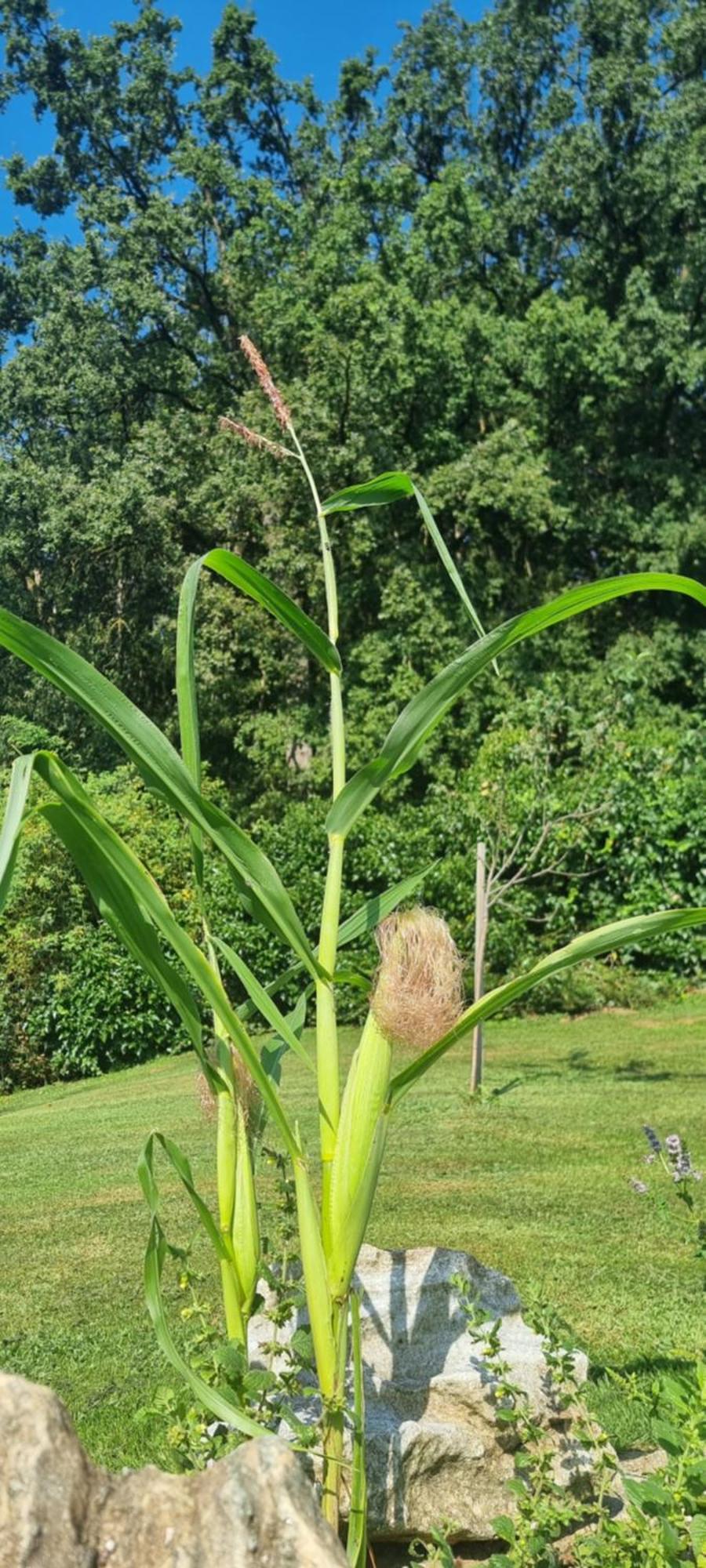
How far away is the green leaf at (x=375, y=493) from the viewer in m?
2.02

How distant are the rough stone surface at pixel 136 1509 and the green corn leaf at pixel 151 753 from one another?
28.4 inches

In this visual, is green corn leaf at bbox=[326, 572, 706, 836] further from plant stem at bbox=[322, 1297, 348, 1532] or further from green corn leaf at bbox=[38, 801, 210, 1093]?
plant stem at bbox=[322, 1297, 348, 1532]

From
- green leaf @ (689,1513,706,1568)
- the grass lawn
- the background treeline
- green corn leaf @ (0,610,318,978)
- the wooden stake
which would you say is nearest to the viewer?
green corn leaf @ (0,610,318,978)

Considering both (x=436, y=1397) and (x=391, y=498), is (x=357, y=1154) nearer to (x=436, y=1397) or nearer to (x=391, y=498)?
(x=436, y=1397)

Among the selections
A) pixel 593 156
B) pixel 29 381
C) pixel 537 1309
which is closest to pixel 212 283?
pixel 29 381

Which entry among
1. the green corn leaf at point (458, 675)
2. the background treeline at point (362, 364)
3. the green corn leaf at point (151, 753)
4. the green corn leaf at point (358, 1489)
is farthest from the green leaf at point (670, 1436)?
the background treeline at point (362, 364)

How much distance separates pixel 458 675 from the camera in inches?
71.2

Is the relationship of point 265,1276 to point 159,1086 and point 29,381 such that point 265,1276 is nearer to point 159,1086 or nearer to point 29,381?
point 159,1086

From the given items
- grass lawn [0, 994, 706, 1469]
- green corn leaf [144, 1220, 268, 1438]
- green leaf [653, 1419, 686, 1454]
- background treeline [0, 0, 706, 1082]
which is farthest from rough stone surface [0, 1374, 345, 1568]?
background treeline [0, 0, 706, 1082]

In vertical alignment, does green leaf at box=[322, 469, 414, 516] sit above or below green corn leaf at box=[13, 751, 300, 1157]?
above

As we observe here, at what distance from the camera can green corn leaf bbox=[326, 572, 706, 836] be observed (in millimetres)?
1766

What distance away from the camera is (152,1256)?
184 cm

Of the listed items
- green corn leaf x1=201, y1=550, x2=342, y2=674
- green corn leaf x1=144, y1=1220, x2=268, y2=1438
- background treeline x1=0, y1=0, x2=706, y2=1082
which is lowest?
green corn leaf x1=144, y1=1220, x2=268, y2=1438

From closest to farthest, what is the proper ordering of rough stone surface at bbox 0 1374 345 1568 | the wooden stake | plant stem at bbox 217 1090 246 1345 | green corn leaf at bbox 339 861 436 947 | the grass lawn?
rough stone surface at bbox 0 1374 345 1568, plant stem at bbox 217 1090 246 1345, green corn leaf at bbox 339 861 436 947, the grass lawn, the wooden stake
